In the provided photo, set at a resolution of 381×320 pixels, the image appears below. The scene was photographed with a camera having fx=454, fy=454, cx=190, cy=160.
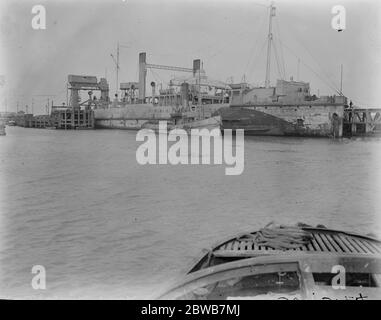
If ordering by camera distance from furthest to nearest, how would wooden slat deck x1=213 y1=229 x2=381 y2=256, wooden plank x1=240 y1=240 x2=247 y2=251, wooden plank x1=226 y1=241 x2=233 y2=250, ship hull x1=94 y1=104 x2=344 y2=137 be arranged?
ship hull x1=94 y1=104 x2=344 y2=137
wooden plank x1=226 y1=241 x2=233 y2=250
wooden plank x1=240 y1=240 x2=247 y2=251
wooden slat deck x1=213 y1=229 x2=381 y2=256

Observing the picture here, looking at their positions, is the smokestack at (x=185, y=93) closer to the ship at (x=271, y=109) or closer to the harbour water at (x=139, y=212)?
the ship at (x=271, y=109)

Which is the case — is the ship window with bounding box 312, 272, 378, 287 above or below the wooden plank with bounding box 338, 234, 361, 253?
below

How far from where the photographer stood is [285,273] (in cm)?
577

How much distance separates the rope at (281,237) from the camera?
7.01m

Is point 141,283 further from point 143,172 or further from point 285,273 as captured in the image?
point 143,172

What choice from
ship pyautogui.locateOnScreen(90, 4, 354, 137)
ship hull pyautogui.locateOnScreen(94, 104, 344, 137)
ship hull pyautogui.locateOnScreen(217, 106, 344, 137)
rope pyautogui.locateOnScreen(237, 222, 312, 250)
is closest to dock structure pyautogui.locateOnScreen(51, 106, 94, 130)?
ship pyautogui.locateOnScreen(90, 4, 354, 137)

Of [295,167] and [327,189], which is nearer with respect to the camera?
[327,189]

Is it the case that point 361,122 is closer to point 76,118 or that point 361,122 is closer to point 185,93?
point 185,93

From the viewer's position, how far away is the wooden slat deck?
6.64m

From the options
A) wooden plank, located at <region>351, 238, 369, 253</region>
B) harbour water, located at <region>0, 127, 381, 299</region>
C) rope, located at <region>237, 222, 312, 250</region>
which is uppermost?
rope, located at <region>237, 222, 312, 250</region>

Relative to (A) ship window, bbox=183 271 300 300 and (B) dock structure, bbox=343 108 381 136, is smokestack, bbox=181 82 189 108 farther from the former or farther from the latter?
(A) ship window, bbox=183 271 300 300

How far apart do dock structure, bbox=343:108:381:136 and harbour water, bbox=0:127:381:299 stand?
978 inches

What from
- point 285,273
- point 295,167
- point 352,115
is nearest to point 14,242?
point 285,273
